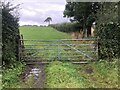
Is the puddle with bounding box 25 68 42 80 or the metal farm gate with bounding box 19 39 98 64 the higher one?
the metal farm gate with bounding box 19 39 98 64

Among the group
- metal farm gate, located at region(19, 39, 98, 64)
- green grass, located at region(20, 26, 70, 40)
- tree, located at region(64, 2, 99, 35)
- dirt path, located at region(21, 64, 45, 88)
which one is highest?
tree, located at region(64, 2, 99, 35)

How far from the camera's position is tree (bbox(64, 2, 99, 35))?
2402 cm

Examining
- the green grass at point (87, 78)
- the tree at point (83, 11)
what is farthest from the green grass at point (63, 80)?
the tree at point (83, 11)

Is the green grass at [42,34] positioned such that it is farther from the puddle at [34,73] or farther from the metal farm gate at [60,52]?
the puddle at [34,73]

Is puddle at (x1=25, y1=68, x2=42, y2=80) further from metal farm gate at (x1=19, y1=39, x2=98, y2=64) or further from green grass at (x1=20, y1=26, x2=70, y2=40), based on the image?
green grass at (x1=20, y1=26, x2=70, y2=40)

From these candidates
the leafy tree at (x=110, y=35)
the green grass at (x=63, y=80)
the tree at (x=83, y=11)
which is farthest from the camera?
the tree at (x=83, y=11)

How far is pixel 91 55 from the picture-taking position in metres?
14.8

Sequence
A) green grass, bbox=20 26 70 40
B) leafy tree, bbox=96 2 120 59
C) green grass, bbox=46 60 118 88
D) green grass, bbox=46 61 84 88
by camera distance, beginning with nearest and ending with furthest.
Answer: green grass, bbox=46 61 84 88
green grass, bbox=46 60 118 88
leafy tree, bbox=96 2 120 59
green grass, bbox=20 26 70 40

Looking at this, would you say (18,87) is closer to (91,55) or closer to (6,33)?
(6,33)

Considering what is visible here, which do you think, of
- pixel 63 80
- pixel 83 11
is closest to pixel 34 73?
pixel 63 80

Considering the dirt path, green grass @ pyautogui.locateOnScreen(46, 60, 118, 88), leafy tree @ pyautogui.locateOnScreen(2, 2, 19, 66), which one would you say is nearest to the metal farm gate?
the dirt path

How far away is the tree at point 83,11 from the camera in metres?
24.0

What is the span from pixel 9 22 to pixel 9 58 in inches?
70.2

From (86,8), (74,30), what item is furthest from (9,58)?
(74,30)
